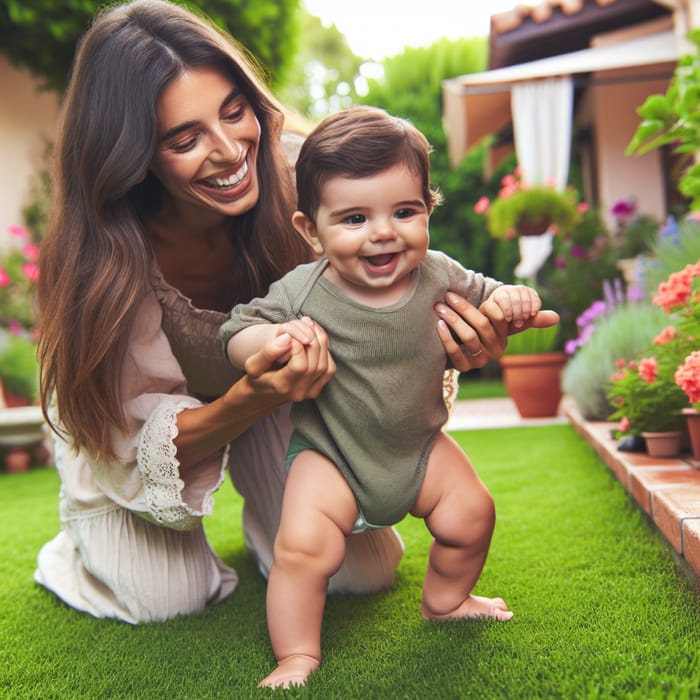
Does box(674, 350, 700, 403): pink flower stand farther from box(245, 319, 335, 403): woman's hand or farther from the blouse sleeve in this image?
the blouse sleeve

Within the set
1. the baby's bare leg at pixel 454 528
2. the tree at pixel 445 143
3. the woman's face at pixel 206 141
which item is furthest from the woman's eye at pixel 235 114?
the tree at pixel 445 143

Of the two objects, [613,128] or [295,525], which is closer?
[295,525]

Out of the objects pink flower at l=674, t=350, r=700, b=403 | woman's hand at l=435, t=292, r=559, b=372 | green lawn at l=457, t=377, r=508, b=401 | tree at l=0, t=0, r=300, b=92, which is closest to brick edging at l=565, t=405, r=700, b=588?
pink flower at l=674, t=350, r=700, b=403

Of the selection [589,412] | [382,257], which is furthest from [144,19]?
[589,412]

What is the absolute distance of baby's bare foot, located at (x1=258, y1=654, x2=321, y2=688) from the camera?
1780 mm

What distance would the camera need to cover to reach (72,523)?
8.76 feet

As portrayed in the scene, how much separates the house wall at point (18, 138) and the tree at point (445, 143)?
187 inches

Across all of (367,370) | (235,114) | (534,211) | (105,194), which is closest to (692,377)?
(367,370)

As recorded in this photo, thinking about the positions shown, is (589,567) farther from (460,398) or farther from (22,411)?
(460,398)

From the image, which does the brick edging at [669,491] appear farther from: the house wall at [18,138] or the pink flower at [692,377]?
the house wall at [18,138]

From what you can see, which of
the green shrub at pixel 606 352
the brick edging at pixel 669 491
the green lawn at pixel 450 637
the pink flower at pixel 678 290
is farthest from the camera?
the green shrub at pixel 606 352

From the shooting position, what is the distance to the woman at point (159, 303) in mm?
2133

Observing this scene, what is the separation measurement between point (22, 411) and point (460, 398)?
5.50 m

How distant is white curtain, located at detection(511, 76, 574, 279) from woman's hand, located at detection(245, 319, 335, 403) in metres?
6.43
